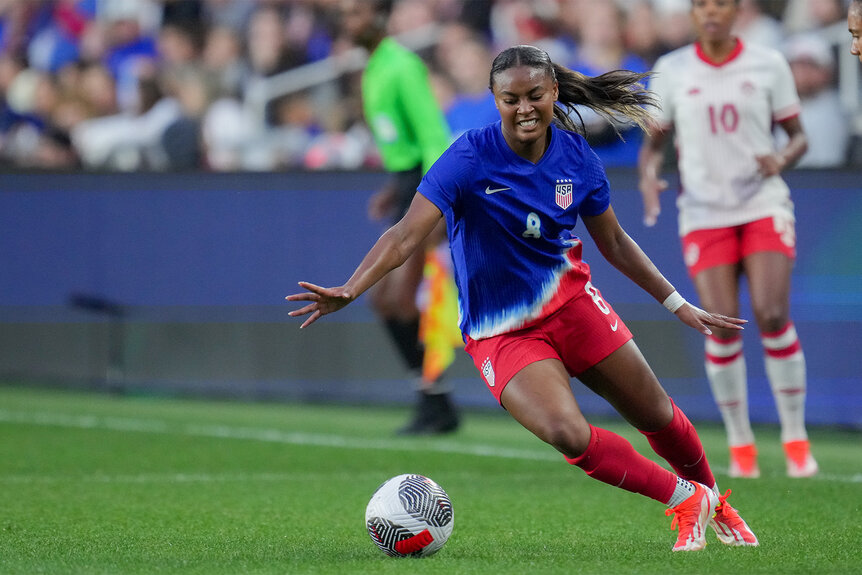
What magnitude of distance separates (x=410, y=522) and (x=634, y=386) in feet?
3.06

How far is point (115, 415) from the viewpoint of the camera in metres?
10.4

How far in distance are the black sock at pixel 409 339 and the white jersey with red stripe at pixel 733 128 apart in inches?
98.0

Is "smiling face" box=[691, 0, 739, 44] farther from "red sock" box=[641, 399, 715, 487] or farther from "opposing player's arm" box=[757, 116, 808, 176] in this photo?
"red sock" box=[641, 399, 715, 487]

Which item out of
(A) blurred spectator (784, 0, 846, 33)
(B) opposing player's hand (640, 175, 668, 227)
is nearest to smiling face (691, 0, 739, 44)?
(B) opposing player's hand (640, 175, 668, 227)

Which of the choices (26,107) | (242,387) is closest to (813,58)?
(242,387)

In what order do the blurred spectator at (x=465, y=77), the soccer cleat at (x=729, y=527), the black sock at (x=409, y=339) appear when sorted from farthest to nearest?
the blurred spectator at (x=465, y=77), the black sock at (x=409, y=339), the soccer cleat at (x=729, y=527)

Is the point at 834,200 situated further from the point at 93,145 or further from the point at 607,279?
the point at 93,145

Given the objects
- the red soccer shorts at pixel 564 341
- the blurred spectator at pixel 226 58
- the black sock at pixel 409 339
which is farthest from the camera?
the blurred spectator at pixel 226 58

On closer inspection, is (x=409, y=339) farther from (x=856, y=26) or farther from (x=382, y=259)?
(x=382, y=259)

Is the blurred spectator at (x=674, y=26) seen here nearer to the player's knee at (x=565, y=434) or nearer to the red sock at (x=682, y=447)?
the red sock at (x=682, y=447)

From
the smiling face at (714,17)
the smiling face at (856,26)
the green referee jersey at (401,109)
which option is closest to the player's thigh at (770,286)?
the smiling face at (714,17)

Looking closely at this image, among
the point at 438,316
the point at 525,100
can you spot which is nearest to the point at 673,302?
the point at 525,100

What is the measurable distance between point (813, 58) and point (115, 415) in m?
5.94

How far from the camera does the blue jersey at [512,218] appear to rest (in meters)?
4.79
